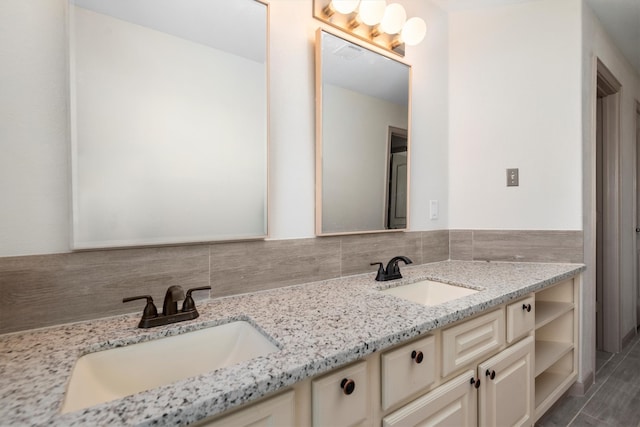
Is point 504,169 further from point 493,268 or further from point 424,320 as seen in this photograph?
point 424,320

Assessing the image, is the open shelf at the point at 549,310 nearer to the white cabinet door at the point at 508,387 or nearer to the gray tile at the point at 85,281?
the white cabinet door at the point at 508,387

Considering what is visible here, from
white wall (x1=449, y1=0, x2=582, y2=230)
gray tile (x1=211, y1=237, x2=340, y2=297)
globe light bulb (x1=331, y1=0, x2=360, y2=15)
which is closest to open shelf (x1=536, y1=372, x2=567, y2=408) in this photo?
white wall (x1=449, y1=0, x2=582, y2=230)

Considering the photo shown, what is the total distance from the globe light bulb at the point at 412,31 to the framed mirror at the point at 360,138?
125 mm

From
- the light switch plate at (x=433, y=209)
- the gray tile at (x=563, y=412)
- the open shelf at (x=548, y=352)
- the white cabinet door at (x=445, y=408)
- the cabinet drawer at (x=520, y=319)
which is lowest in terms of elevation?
the gray tile at (x=563, y=412)

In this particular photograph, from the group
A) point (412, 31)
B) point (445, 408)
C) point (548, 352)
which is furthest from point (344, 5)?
point (548, 352)

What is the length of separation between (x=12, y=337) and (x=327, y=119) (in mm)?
1301

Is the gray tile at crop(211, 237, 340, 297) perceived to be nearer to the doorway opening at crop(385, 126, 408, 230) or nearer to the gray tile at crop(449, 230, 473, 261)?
the doorway opening at crop(385, 126, 408, 230)

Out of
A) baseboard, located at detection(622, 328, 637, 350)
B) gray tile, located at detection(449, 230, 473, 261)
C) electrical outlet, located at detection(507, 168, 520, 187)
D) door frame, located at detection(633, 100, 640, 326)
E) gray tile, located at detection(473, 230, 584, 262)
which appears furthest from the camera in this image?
door frame, located at detection(633, 100, 640, 326)

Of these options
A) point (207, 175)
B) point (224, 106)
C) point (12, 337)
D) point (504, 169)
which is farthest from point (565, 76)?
point (12, 337)

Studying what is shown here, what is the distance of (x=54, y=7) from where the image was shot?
91 centimetres

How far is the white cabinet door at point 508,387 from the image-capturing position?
1.18 m

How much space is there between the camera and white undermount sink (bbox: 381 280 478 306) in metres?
1.46

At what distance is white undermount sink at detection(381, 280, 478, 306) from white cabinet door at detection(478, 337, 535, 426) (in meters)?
0.30

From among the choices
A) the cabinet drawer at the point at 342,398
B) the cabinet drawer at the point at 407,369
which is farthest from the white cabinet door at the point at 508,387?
the cabinet drawer at the point at 342,398
